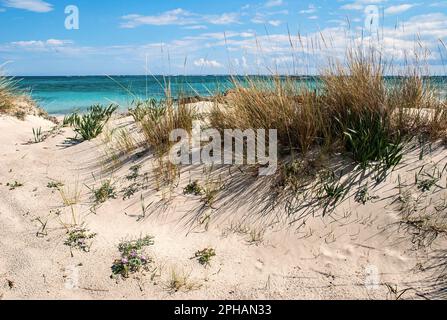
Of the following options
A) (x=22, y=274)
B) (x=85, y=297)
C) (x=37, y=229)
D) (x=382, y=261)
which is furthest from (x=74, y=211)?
(x=382, y=261)

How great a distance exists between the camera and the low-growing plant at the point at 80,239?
3.61 metres

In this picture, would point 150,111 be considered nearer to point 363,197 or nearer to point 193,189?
point 193,189

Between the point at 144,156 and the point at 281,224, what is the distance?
2.14 metres

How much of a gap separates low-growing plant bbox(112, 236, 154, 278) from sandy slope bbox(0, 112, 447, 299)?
0.07 metres

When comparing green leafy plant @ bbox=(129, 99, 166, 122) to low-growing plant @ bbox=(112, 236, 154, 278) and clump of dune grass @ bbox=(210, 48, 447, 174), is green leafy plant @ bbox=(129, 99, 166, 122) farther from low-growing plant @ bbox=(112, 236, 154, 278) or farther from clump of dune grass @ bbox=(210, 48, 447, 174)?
low-growing plant @ bbox=(112, 236, 154, 278)

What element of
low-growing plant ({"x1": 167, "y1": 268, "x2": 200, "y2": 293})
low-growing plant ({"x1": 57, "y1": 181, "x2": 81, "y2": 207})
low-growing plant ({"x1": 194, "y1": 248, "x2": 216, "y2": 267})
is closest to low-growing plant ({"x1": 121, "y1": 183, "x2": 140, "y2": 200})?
low-growing plant ({"x1": 57, "y1": 181, "x2": 81, "y2": 207})

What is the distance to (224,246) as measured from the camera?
3.55m

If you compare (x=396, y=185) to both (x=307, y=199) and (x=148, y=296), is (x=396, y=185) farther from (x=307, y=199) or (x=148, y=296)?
(x=148, y=296)

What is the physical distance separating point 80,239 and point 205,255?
3.90 ft

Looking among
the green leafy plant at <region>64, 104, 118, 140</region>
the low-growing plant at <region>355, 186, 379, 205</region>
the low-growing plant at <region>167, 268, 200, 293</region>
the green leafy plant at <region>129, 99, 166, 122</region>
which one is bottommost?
the low-growing plant at <region>167, 268, 200, 293</region>

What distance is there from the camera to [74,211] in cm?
418

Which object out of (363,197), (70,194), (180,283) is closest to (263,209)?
(363,197)

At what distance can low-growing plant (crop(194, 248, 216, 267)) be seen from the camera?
3.37m

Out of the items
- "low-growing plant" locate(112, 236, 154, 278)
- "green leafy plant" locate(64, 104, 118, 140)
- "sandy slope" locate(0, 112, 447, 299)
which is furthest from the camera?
"green leafy plant" locate(64, 104, 118, 140)
